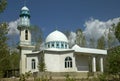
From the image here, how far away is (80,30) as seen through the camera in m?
50.1

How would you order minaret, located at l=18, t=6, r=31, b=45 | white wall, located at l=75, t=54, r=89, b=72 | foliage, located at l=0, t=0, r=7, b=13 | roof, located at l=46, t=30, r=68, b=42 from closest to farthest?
foliage, located at l=0, t=0, r=7, b=13, white wall, located at l=75, t=54, r=89, b=72, roof, located at l=46, t=30, r=68, b=42, minaret, located at l=18, t=6, r=31, b=45

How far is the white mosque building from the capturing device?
1401 inches

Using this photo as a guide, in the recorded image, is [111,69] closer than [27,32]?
Yes

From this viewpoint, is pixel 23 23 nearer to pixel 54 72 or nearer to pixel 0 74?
pixel 54 72

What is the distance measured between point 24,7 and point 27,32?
13.9 ft

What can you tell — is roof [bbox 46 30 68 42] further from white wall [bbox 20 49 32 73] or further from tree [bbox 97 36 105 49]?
tree [bbox 97 36 105 49]

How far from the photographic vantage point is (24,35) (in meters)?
41.3

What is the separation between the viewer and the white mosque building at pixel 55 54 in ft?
117

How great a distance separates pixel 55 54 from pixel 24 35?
7680 millimetres

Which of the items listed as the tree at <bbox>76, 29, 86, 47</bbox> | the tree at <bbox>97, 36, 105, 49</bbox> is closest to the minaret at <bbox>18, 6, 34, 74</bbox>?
the tree at <bbox>76, 29, 86, 47</bbox>

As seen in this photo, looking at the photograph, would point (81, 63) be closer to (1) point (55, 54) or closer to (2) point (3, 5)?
(1) point (55, 54)

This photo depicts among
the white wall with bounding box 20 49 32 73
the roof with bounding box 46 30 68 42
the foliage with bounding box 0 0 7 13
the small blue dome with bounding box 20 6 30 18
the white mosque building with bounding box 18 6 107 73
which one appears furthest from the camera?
the small blue dome with bounding box 20 6 30 18

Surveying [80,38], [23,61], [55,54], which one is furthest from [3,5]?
[80,38]

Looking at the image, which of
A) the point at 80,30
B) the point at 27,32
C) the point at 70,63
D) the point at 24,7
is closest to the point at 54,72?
the point at 70,63
